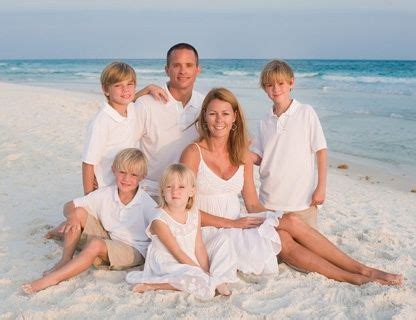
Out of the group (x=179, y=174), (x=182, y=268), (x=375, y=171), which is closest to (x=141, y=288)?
(x=182, y=268)

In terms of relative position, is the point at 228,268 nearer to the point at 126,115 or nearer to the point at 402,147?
the point at 126,115

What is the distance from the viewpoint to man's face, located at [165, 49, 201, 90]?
4.54m

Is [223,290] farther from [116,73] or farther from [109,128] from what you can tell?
[116,73]

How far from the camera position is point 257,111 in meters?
15.5

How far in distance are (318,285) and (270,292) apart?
375 millimetres

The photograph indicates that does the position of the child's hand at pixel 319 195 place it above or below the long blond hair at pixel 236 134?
below

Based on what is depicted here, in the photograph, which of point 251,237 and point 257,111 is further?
point 257,111

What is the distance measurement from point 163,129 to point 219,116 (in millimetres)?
661

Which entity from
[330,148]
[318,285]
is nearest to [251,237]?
[318,285]

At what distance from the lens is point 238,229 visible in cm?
412

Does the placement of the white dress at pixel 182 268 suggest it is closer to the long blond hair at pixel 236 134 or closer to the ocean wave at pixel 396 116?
the long blond hair at pixel 236 134

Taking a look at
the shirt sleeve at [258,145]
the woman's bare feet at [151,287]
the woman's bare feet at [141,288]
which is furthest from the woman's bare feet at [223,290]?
the shirt sleeve at [258,145]

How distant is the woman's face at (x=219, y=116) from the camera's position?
4.16 metres

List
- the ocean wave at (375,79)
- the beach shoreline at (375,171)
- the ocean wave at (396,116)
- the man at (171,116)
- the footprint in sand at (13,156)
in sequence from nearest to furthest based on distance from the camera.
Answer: the man at (171,116) → the footprint in sand at (13,156) → the beach shoreline at (375,171) → the ocean wave at (396,116) → the ocean wave at (375,79)
